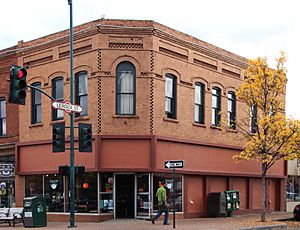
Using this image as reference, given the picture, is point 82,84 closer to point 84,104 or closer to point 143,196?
point 84,104

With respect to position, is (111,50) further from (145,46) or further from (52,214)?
(52,214)

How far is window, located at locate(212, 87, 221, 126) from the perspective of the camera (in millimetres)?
27203

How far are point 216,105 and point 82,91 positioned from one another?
300 inches

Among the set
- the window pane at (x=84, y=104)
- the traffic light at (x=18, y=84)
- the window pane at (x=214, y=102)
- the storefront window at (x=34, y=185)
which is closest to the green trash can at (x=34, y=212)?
the storefront window at (x=34, y=185)

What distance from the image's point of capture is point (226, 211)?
1019 inches

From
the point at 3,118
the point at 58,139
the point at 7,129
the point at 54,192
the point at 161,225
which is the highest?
the point at 3,118

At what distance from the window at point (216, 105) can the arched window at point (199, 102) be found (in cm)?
113

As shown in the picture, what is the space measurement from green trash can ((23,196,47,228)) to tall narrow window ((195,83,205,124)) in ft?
29.5

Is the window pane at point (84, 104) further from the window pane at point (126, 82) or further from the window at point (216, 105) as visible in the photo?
the window at point (216, 105)

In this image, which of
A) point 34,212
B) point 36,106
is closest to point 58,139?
point 34,212

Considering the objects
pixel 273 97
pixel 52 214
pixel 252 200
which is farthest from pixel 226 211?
pixel 52 214

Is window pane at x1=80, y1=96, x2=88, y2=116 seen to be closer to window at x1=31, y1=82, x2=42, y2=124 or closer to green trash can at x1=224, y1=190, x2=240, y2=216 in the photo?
window at x1=31, y1=82, x2=42, y2=124

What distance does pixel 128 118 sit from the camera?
22.7 meters

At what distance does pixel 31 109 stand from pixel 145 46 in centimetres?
695
